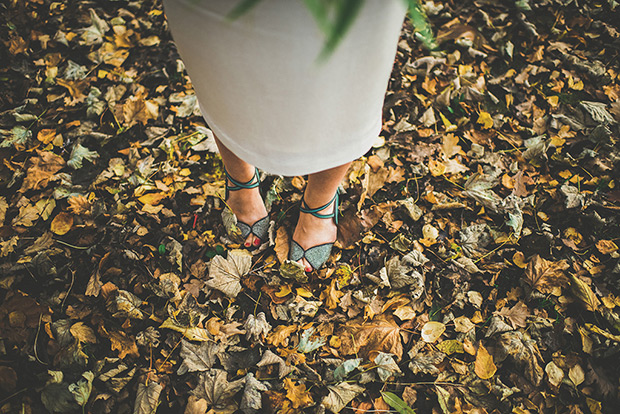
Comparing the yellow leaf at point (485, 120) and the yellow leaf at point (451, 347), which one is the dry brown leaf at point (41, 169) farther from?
the yellow leaf at point (485, 120)

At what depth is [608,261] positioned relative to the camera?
1.52 meters

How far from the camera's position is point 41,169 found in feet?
5.50

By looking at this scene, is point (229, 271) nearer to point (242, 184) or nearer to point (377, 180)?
point (242, 184)

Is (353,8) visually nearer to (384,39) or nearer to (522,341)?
(384,39)

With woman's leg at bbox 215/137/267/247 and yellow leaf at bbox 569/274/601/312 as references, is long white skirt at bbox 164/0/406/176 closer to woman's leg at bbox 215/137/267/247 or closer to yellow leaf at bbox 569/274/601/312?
woman's leg at bbox 215/137/267/247

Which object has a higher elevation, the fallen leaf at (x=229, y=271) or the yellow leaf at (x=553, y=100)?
the yellow leaf at (x=553, y=100)

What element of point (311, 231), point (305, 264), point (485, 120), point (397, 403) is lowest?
point (397, 403)

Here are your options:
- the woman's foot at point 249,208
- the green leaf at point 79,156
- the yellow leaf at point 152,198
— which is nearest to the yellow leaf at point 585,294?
the woman's foot at point 249,208

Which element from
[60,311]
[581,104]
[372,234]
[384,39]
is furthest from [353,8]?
[581,104]

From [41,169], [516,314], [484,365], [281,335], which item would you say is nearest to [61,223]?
[41,169]

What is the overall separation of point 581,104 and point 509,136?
0.43m

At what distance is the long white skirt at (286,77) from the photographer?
2.41 ft

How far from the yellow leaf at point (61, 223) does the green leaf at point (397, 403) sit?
147 centimetres

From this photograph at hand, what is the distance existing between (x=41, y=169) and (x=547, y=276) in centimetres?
233
